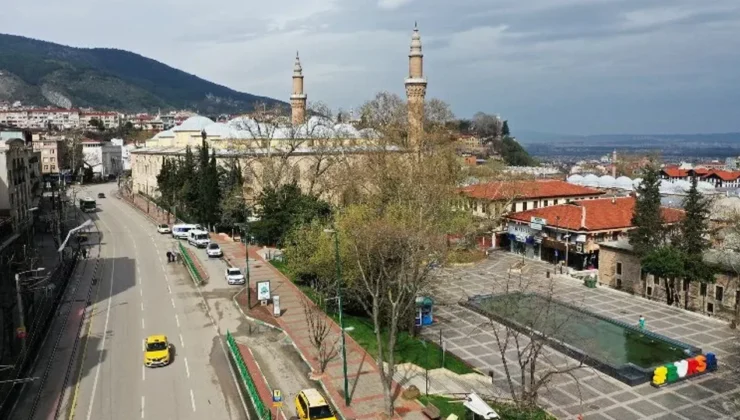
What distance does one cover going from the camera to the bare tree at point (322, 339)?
24750 mm

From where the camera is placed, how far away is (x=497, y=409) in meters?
21.8

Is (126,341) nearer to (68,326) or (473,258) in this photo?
(68,326)

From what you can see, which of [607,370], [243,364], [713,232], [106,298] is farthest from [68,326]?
[713,232]

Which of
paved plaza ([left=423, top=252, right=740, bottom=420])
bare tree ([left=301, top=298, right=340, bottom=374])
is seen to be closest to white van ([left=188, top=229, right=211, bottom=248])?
bare tree ([left=301, top=298, right=340, bottom=374])

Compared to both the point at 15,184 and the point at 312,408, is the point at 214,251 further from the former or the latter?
the point at 312,408

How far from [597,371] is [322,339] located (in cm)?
1165

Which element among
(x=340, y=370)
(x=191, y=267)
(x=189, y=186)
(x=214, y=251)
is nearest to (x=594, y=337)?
(x=340, y=370)

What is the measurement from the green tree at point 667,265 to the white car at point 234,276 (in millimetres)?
23653

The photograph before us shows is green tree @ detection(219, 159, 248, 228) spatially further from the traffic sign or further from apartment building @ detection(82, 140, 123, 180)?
apartment building @ detection(82, 140, 123, 180)

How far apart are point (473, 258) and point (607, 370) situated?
22.3 m

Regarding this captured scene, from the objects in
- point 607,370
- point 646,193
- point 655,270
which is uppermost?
point 646,193

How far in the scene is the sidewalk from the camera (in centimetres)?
2173

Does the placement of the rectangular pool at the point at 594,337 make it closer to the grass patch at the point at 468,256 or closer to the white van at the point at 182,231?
the grass patch at the point at 468,256

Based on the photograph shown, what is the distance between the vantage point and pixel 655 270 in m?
35.1
